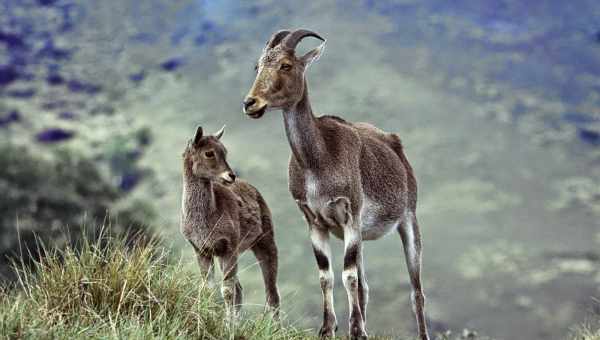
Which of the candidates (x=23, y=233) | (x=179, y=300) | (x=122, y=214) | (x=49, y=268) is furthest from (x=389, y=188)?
(x=122, y=214)

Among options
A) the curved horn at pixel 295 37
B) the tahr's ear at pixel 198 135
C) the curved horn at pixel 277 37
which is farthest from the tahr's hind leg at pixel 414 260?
the curved horn at pixel 277 37

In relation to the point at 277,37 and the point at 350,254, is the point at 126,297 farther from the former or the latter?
the point at 277,37

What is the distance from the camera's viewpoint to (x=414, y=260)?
42.0 feet

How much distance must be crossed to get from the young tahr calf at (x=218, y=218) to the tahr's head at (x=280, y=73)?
1.83 meters

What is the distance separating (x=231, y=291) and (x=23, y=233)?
80.0 feet

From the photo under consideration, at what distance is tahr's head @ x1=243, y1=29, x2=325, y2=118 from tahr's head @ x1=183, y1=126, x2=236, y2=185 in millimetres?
1814

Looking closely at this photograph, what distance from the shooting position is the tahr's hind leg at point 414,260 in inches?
495

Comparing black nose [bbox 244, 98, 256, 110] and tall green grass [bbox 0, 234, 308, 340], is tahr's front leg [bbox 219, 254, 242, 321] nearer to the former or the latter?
tall green grass [bbox 0, 234, 308, 340]

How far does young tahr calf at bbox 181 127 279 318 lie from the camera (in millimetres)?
12094

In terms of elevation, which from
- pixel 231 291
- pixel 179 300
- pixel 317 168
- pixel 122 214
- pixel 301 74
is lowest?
pixel 122 214

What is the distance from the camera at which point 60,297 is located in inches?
389

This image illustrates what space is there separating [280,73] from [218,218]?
290 centimetres

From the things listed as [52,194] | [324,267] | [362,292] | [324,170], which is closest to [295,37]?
[324,170]

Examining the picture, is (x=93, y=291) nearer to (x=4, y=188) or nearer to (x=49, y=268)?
(x=49, y=268)
